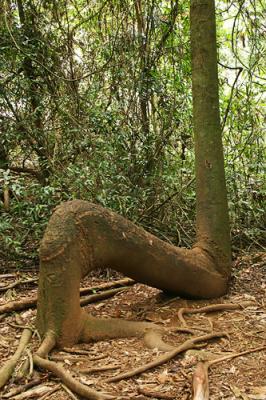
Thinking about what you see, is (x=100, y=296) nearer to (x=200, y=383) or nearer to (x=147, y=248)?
(x=147, y=248)

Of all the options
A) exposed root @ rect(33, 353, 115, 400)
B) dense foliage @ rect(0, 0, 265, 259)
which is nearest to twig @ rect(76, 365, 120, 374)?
exposed root @ rect(33, 353, 115, 400)

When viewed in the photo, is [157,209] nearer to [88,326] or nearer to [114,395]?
[88,326]

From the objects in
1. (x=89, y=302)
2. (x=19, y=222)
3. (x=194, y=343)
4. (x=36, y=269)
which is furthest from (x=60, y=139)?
(x=194, y=343)

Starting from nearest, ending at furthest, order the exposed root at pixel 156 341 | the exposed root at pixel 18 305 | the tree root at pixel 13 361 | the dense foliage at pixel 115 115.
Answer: the tree root at pixel 13 361
the exposed root at pixel 156 341
the exposed root at pixel 18 305
the dense foliage at pixel 115 115

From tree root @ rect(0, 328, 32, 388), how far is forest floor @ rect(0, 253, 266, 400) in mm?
47

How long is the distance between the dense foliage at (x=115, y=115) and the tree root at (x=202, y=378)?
8.49 feet

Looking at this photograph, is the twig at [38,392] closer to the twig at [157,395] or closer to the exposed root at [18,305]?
the twig at [157,395]

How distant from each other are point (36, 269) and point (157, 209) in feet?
5.49

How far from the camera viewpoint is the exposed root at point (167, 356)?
2.74 meters

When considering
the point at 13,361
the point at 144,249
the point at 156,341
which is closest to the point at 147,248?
the point at 144,249

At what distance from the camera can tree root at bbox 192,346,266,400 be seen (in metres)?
2.45

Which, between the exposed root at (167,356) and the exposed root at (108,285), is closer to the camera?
the exposed root at (167,356)

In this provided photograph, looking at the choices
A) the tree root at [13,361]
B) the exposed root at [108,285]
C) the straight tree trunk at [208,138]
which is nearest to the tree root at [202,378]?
the tree root at [13,361]

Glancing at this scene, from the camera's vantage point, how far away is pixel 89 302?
4191 mm
